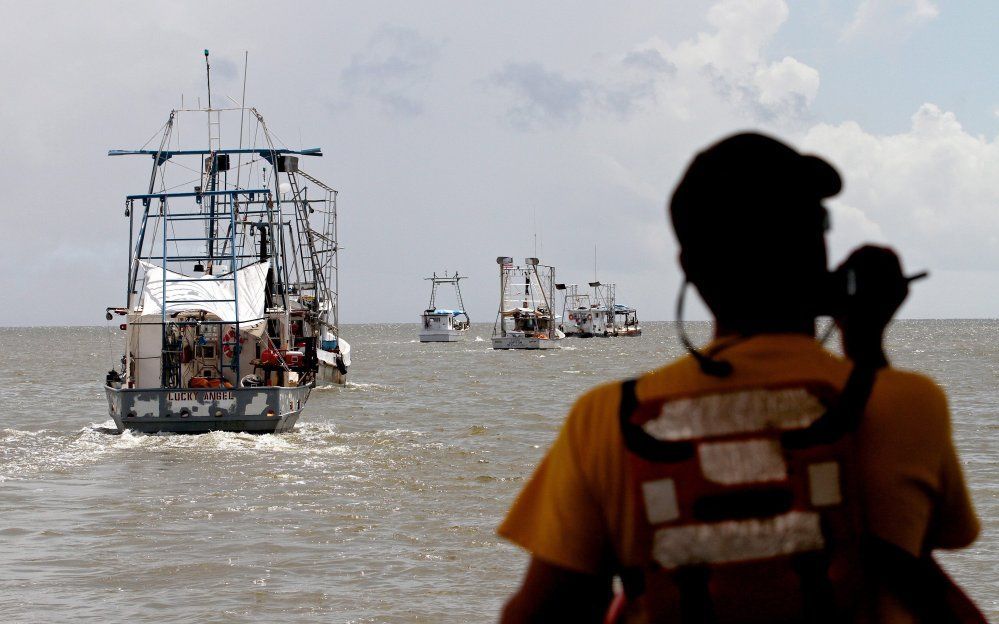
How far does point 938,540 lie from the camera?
221 centimetres

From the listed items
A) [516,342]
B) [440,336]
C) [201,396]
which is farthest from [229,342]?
[440,336]

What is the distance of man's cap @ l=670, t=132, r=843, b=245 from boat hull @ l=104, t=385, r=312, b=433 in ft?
67.1

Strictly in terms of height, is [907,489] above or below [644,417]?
below

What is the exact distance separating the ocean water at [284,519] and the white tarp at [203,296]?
2625mm

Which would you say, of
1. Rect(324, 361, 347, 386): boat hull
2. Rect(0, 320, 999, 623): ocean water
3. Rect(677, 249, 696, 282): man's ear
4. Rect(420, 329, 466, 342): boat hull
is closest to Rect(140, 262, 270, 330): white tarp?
Rect(0, 320, 999, 623): ocean water

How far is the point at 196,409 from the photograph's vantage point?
71.6 ft

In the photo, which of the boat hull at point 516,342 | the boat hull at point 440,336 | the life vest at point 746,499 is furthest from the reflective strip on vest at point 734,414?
the boat hull at point 440,336

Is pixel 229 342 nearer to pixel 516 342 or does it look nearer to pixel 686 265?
pixel 686 265

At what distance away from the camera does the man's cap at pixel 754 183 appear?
2.13 m

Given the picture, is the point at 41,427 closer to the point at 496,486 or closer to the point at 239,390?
the point at 239,390

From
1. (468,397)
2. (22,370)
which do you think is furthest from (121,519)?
(22,370)

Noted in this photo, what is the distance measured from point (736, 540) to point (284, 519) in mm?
12347

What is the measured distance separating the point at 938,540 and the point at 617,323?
15336 cm

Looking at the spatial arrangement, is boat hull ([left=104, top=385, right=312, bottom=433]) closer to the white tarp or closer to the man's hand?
the white tarp
